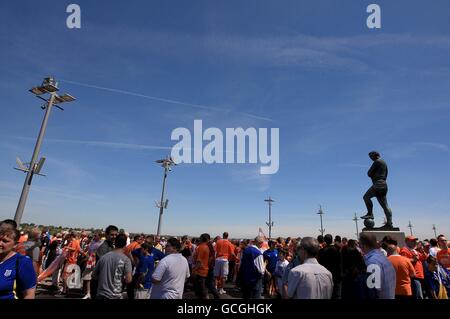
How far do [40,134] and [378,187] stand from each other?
16300 millimetres

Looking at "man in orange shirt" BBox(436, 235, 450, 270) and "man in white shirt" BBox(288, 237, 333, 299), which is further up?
"man in orange shirt" BBox(436, 235, 450, 270)

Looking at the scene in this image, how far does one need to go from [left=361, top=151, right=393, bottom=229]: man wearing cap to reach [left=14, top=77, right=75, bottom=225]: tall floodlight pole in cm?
1509

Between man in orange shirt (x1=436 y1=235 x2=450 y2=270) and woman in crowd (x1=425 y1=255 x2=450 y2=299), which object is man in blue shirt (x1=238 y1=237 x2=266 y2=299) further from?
man in orange shirt (x1=436 y1=235 x2=450 y2=270)

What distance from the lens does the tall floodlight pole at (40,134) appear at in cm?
1366

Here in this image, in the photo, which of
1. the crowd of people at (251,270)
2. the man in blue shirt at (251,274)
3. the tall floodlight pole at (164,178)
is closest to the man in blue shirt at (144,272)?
the crowd of people at (251,270)

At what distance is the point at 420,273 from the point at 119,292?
7.06 m

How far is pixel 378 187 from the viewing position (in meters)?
10.7

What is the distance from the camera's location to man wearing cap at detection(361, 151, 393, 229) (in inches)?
419

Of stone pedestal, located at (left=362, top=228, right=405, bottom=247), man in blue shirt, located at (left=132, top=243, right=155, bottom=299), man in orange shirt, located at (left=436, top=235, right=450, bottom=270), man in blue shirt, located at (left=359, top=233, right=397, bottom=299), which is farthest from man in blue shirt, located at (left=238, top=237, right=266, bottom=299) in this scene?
man in orange shirt, located at (left=436, top=235, right=450, bottom=270)

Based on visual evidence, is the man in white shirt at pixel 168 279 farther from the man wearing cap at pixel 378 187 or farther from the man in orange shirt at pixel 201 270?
the man wearing cap at pixel 378 187

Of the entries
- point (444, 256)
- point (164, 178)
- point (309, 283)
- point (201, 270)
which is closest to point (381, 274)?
point (309, 283)
